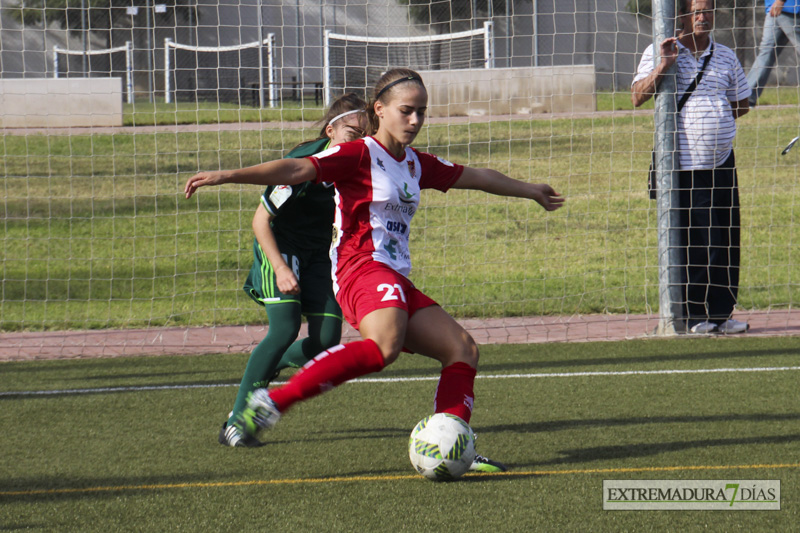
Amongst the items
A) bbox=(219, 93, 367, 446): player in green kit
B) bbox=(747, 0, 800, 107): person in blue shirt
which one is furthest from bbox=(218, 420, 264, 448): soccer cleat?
bbox=(747, 0, 800, 107): person in blue shirt

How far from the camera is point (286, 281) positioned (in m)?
3.96

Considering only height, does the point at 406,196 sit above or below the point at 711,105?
below

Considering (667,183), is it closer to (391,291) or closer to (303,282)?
(303,282)

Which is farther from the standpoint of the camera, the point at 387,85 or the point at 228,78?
the point at 228,78

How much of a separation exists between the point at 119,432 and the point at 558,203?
2389mm

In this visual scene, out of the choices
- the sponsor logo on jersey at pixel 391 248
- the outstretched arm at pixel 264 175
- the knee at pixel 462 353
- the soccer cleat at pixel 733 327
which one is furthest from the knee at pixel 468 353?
the soccer cleat at pixel 733 327

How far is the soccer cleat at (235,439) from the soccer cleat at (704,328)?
3.83 meters

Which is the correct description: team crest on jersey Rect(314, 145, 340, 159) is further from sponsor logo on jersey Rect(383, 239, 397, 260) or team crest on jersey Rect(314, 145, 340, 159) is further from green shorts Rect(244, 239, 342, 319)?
green shorts Rect(244, 239, 342, 319)

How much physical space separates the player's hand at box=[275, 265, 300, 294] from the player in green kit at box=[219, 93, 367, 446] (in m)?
0.15

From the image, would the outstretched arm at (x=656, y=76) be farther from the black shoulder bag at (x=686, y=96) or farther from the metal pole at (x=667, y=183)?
the black shoulder bag at (x=686, y=96)

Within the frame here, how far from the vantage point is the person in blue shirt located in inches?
309

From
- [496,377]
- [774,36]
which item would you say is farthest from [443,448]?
[774,36]

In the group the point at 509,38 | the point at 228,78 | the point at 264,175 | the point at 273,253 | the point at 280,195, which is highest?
the point at 509,38

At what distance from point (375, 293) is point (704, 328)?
4.07m
